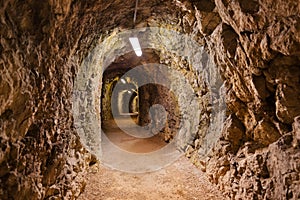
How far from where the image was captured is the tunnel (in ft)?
7.23

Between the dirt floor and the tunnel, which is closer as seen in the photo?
the tunnel

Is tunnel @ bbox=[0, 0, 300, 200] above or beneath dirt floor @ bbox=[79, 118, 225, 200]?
above

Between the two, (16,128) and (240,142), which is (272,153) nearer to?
(240,142)

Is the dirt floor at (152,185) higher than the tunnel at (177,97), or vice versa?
the tunnel at (177,97)

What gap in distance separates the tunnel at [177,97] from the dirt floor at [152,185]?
2cm

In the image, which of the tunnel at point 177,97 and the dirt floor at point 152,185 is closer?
the tunnel at point 177,97

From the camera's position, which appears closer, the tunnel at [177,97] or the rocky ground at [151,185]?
the tunnel at [177,97]

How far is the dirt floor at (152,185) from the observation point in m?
4.19

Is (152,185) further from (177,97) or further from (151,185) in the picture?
(177,97)

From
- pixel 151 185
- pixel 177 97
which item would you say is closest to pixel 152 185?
pixel 151 185

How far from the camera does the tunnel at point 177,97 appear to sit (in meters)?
2.21

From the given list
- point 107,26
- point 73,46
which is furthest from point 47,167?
point 107,26

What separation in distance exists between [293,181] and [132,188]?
2.88 m

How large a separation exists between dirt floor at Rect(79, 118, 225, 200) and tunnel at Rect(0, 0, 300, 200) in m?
0.02
